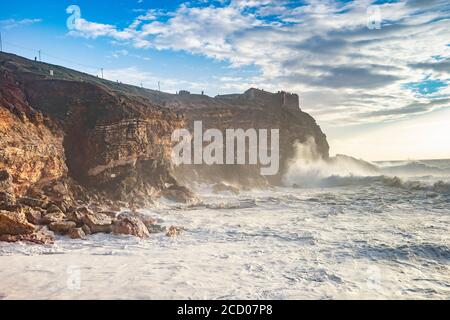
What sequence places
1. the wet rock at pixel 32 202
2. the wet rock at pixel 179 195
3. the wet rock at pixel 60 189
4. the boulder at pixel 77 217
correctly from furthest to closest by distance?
the wet rock at pixel 179 195 < the wet rock at pixel 60 189 < the wet rock at pixel 32 202 < the boulder at pixel 77 217

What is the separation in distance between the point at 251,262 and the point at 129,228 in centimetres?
477

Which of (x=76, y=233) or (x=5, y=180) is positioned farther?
(x=5, y=180)

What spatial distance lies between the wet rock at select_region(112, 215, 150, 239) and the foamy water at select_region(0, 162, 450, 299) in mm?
420

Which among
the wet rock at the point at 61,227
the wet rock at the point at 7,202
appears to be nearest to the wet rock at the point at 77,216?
the wet rock at the point at 61,227

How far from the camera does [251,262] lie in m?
9.33

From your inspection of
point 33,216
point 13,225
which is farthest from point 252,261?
point 33,216

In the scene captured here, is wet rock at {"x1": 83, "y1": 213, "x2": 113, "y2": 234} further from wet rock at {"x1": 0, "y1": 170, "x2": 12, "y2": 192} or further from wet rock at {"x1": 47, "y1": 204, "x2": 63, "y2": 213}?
wet rock at {"x1": 0, "y1": 170, "x2": 12, "y2": 192}

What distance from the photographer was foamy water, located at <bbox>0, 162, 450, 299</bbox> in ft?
23.4

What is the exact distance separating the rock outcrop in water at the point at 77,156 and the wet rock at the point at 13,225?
29 millimetres

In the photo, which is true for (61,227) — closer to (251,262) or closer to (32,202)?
(32,202)

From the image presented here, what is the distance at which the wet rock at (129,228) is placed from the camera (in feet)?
38.6

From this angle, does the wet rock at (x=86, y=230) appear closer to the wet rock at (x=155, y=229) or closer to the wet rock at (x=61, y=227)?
the wet rock at (x=61, y=227)
